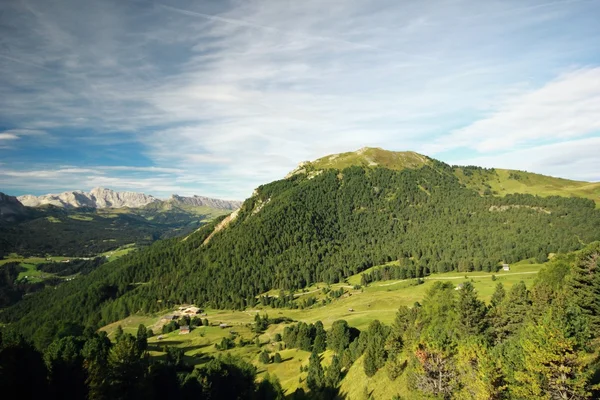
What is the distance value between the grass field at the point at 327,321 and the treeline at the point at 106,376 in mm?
14735

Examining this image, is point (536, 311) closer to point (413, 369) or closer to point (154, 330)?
point (413, 369)

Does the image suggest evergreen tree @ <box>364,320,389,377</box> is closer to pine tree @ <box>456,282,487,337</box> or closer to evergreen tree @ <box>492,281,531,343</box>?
pine tree @ <box>456,282,487,337</box>

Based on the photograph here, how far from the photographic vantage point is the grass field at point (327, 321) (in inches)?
3315

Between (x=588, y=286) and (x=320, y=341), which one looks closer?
(x=588, y=286)

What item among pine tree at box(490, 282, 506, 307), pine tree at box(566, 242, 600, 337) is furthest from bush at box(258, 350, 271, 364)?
pine tree at box(566, 242, 600, 337)

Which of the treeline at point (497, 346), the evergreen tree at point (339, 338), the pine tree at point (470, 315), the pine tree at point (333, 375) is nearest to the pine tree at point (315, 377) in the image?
the treeline at point (497, 346)

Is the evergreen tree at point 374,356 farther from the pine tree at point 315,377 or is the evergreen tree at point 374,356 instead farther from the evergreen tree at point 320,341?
the evergreen tree at point 320,341

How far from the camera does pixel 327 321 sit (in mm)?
141500

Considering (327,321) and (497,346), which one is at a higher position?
(497,346)

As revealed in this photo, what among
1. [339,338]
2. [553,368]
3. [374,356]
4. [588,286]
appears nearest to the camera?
[553,368]

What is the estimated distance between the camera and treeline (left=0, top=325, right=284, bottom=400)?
174 feet

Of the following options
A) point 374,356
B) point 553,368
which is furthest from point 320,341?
point 553,368

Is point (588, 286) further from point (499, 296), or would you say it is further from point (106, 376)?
point (106, 376)

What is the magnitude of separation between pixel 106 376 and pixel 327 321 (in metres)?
101
